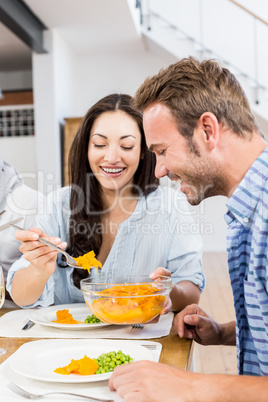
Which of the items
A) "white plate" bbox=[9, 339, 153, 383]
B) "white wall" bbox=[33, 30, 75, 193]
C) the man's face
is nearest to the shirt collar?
the man's face

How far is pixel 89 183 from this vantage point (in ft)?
6.40

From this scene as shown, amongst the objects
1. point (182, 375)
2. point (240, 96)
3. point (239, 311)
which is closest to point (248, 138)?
point (240, 96)

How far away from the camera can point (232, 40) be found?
7391 millimetres

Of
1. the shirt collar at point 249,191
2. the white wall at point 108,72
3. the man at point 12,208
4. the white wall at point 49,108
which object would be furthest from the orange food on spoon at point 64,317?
the white wall at point 108,72

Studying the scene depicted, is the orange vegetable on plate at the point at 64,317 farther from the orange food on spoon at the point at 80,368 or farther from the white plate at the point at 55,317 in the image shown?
the orange food on spoon at the point at 80,368

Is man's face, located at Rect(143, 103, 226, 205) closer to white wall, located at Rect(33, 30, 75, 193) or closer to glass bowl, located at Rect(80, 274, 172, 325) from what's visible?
glass bowl, located at Rect(80, 274, 172, 325)

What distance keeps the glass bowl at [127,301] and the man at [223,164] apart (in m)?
0.11

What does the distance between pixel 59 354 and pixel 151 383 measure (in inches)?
12.5

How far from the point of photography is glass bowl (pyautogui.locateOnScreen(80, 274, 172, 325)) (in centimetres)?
117

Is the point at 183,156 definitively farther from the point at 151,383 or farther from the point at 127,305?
the point at 151,383

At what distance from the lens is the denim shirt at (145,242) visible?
1.77 meters

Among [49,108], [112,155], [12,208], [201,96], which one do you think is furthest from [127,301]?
Result: [49,108]

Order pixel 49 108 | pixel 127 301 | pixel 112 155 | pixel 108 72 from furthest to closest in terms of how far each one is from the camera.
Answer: pixel 108 72 → pixel 49 108 → pixel 112 155 → pixel 127 301

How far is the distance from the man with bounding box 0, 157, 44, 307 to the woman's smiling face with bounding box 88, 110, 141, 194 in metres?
0.45
